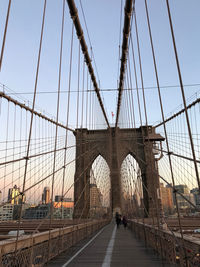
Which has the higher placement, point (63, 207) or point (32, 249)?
point (63, 207)

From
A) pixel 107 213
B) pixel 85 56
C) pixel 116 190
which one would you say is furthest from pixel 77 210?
pixel 85 56

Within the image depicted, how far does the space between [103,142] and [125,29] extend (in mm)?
12142

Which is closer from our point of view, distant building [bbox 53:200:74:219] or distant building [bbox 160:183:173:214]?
distant building [bbox 53:200:74:219]

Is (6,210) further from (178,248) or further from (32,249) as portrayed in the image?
(178,248)

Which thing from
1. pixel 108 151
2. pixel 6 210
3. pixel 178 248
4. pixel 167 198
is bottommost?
pixel 178 248

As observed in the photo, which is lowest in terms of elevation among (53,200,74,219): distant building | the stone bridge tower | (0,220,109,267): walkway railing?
(0,220,109,267): walkway railing

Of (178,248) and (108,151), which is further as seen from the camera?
(108,151)

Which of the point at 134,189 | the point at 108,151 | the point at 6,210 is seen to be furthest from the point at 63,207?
the point at 6,210

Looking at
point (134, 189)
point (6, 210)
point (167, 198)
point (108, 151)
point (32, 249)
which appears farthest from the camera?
point (6, 210)

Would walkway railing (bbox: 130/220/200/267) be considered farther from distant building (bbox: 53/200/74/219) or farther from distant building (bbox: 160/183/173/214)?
distant building (bbox: 160/183/173/214)

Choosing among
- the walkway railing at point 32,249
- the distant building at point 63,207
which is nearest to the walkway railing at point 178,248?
the walkway railing at point 32,249

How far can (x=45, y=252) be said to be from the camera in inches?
132

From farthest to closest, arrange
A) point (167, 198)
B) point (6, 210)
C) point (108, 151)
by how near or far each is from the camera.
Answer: point (6, 210), point (167, 198), point (108, 151)

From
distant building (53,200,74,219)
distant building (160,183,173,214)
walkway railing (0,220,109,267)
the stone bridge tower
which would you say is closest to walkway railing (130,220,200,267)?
walkway railing (0,220,109,267)
